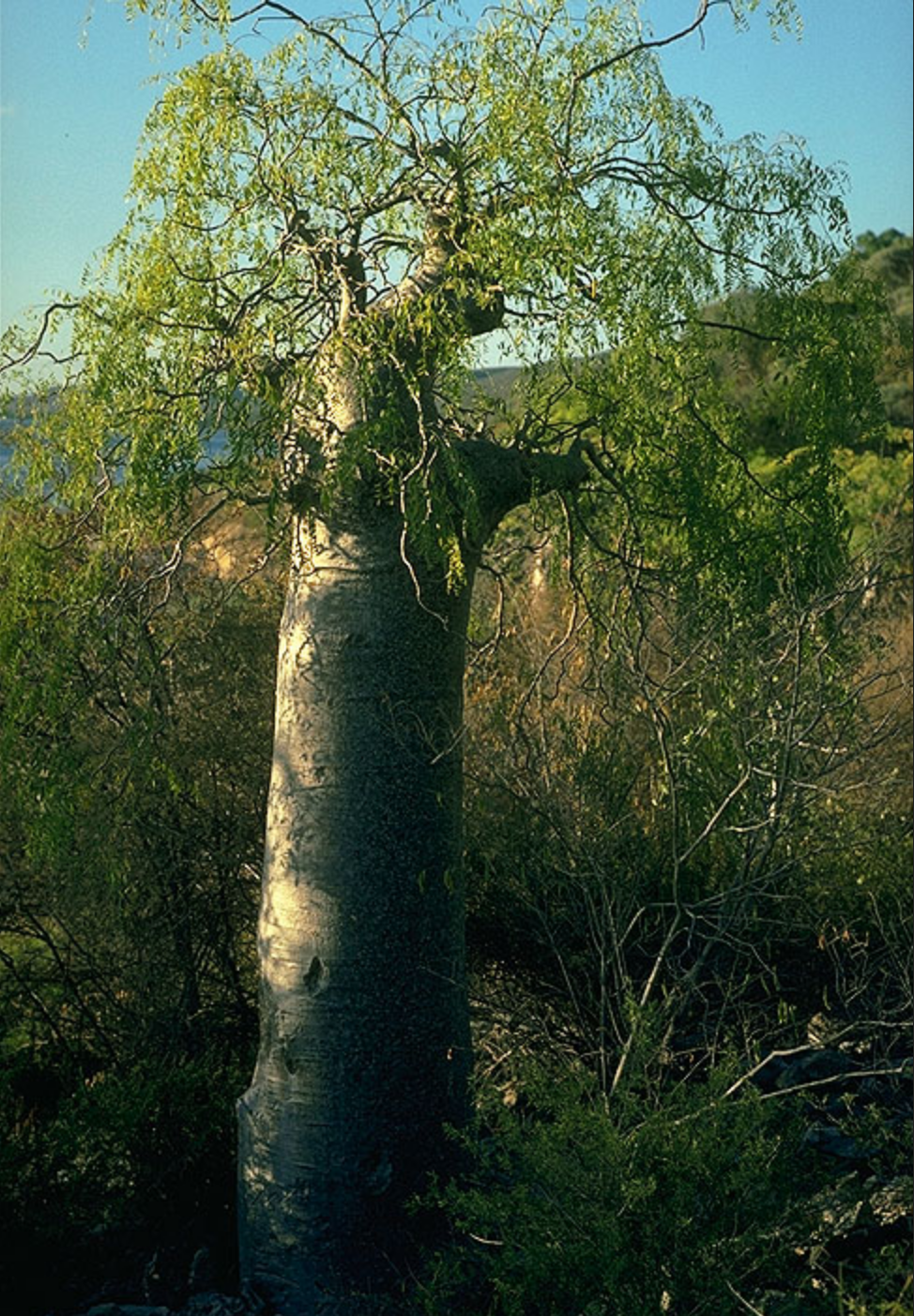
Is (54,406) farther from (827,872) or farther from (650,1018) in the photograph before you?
(827,872)

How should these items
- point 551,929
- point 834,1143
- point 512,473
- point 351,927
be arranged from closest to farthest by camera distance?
point 351,927
point 512,473
point 834,1143
point 551,929

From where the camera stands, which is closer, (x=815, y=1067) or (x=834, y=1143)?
(x=834, y=1143)

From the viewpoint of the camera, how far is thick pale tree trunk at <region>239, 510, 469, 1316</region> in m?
6.34

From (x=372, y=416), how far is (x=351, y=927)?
1.88m

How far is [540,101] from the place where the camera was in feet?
19.4

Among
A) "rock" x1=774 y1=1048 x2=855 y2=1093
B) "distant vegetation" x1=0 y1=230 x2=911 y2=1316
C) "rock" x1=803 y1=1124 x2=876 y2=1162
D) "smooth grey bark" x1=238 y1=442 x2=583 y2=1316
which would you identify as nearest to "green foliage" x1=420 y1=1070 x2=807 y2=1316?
"distant vegetation" x1=0 y1=230 x2=911 y2=1316

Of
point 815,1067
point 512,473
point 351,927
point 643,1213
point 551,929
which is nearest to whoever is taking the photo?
point 643,1213

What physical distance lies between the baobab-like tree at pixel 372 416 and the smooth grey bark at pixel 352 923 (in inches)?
0.4

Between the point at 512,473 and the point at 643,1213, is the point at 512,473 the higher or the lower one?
the higher one

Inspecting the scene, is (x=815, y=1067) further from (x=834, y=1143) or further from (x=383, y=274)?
(x=383, y=274)

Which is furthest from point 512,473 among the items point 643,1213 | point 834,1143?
point 834,1143

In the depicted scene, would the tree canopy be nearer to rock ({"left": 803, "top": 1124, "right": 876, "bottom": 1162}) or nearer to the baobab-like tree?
the baobab-like tree

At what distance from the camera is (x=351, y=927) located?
6.36 metres

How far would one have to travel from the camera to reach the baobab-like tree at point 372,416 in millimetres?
6043
